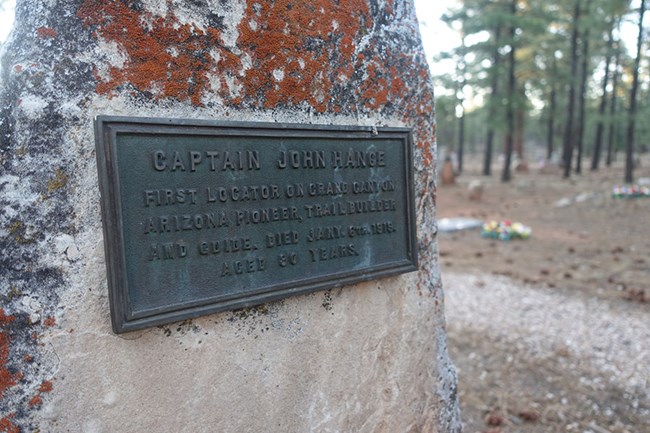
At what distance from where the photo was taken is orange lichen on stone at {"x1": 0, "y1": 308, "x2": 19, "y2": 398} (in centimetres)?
154

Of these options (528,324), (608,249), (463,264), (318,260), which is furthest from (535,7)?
(318,260)

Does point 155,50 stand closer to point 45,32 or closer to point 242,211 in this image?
point 45,32

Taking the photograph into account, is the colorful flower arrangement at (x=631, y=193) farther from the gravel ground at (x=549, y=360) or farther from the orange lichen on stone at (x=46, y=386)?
the orange lichen on stone at (x=46, y=386)

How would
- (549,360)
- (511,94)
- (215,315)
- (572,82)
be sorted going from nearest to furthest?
1. (215,315)
2. (549,360)
3. (511,94)
4. (572,82)

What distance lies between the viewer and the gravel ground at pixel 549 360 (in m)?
3.58

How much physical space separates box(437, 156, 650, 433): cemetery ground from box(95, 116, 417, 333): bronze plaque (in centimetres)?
210

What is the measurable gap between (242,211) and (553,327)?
14.2 feet

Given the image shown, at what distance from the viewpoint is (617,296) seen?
6.02 metres

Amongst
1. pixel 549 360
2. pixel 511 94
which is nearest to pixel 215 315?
pixel 549 360

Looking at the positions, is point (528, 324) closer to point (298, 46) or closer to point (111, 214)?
point (298, 46)

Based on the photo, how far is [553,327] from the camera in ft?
16.9

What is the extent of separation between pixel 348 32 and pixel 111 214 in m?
1.25

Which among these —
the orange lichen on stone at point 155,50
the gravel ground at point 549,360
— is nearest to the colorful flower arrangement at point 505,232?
the gravel ground at point 549,360

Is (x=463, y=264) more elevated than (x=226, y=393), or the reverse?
(x=226, y=393)
